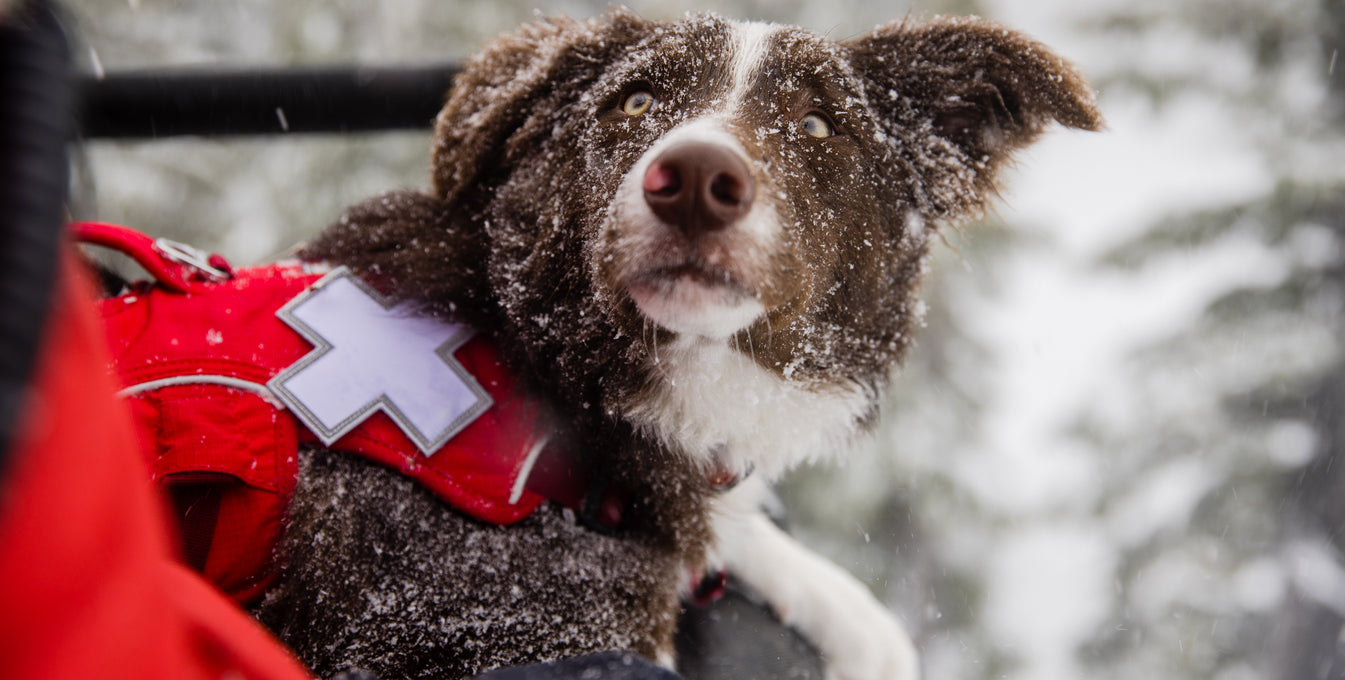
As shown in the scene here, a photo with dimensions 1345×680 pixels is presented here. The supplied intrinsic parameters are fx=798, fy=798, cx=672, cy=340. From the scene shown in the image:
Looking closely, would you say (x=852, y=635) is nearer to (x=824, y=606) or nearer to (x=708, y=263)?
(x=824, y=606)

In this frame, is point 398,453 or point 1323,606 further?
point 1323,606

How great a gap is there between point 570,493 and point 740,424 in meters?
0.48

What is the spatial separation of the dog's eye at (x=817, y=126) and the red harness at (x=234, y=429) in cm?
100

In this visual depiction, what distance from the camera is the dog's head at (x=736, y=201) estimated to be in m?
→ 1.74

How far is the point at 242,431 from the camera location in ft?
5.46

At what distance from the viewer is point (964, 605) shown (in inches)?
245

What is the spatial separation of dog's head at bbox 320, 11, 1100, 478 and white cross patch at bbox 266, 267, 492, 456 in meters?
0.20

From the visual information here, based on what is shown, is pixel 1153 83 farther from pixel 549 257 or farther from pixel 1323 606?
pixel 549 257

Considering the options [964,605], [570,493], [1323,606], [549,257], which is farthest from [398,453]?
[1323,606]

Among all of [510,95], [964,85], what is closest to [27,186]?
[510,95]

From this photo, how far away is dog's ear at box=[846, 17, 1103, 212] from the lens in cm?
213

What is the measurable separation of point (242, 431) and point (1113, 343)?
6.27 metres

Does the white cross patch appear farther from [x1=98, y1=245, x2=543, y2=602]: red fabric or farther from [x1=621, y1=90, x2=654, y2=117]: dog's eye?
[x1=621, y1=90, x2=654, y2=117]: dog's eye

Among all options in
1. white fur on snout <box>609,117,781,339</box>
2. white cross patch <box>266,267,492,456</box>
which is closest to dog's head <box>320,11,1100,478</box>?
white fur on snout <box>609,117,781,339</box>
